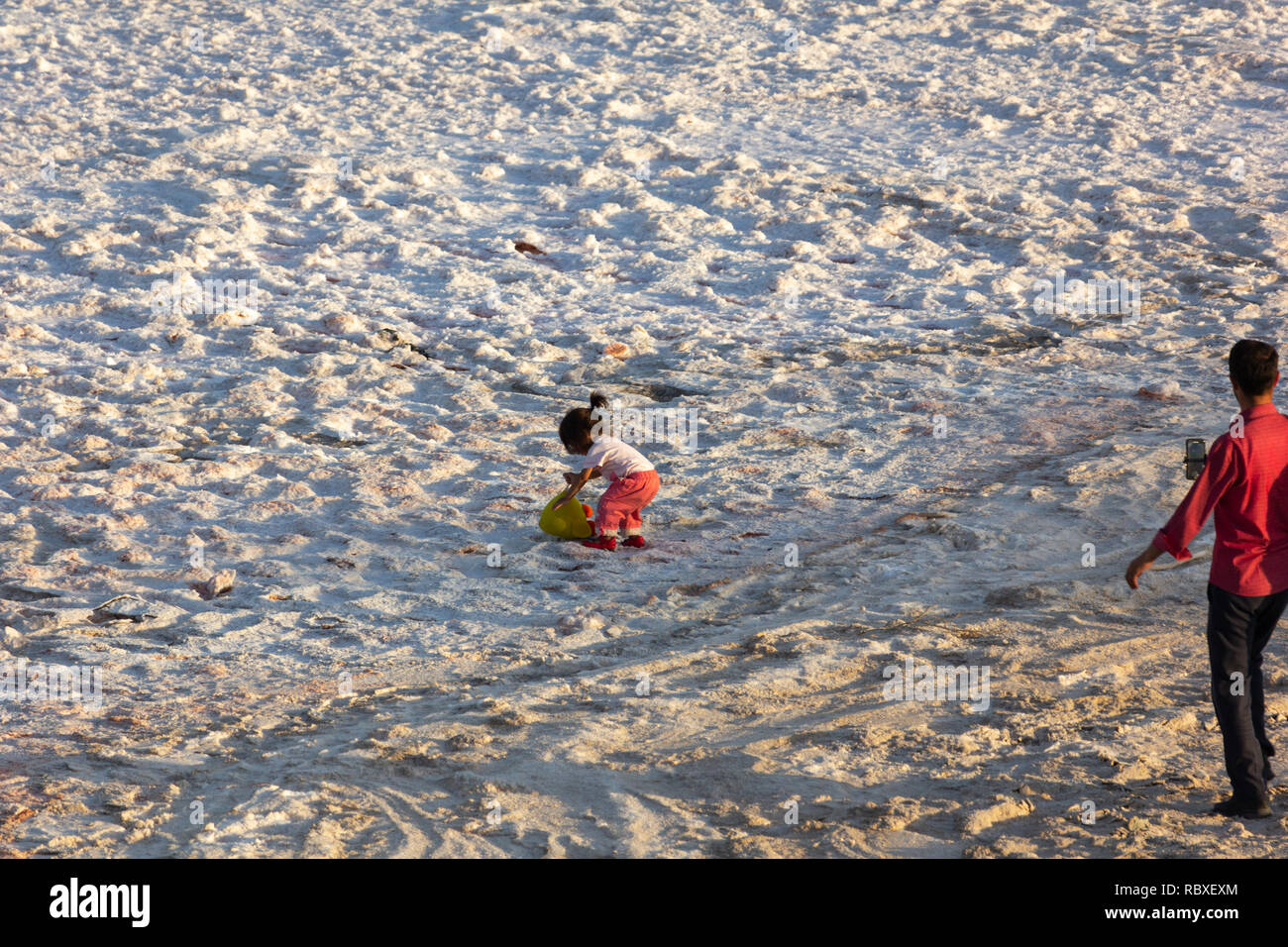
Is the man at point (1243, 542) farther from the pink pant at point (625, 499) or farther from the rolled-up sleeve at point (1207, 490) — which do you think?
the pink pant at point (625, 499)

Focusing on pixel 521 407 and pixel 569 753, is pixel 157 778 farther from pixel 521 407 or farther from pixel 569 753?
pixel 521 407

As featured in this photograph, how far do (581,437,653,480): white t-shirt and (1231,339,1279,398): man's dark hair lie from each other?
120 inches

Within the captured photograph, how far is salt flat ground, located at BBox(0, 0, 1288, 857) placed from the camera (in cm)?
422

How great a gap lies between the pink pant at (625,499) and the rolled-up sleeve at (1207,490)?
9.55 feet

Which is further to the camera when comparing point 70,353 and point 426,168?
point 426,168

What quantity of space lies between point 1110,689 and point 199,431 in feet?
17.2

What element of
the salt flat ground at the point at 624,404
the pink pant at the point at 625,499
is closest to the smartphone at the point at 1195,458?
the salt flat ground at the point at 624,404

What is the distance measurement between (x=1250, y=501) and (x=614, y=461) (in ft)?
10.4

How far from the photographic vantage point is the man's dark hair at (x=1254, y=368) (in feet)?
12.2

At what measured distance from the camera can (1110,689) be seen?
4730 millimetres

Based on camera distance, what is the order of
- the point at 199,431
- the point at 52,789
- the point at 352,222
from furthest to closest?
the point at 352,222
the point at 199,431
the point at 52,789

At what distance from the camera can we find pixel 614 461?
625 centimetres
